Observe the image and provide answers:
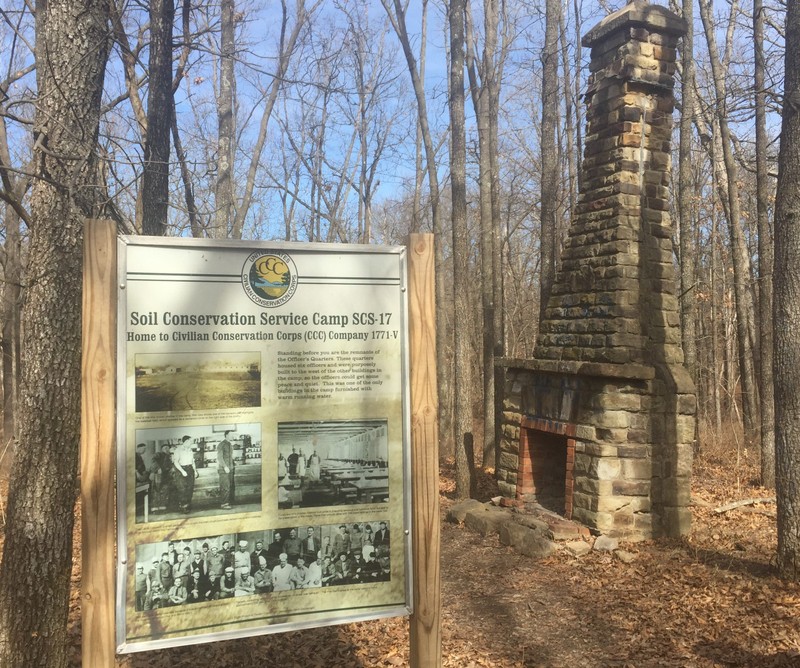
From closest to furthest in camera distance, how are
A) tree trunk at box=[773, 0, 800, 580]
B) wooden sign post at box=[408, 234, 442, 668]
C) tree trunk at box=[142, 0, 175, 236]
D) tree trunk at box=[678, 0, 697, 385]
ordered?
wooden sign post at box=[408, 234, 442, 668]
tree trunk at box=[773, 0, 800, 580]
tree trunk at box=[142, 0, 175, 236]
tree trunk at box=[678, 0, 697, 385]

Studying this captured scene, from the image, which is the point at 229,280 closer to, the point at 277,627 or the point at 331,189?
the point at 277,627

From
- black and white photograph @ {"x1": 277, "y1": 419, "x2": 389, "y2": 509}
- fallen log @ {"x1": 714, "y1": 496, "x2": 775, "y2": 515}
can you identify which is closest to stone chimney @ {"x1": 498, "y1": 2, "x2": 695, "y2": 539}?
fallen log @ {"x1": 714, "y1": 496, "x2": 775, "y2": 515}

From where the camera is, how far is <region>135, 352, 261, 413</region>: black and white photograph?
2.39m

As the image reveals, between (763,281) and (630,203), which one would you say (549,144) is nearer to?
(630,203)

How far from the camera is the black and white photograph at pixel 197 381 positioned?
2.39 metres

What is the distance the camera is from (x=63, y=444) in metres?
3.72

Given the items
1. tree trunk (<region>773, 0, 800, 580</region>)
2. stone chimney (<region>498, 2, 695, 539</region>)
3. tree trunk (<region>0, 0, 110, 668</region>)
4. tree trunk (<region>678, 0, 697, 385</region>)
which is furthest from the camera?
tree trunk (<region>678, 0, 697, 385</region>)

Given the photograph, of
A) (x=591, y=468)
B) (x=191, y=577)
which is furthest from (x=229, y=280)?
(x=591, y=468)

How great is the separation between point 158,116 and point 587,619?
6578 mm

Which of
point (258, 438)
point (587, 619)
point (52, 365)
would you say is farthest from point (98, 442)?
point (587, 619)

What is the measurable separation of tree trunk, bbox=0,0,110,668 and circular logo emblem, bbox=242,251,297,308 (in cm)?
179

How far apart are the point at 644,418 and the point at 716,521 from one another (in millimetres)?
2095

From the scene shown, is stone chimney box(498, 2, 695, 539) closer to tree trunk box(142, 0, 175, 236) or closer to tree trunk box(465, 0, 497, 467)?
tree trunk box(465, 0, 497, 467)

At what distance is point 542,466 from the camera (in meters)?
8.89
